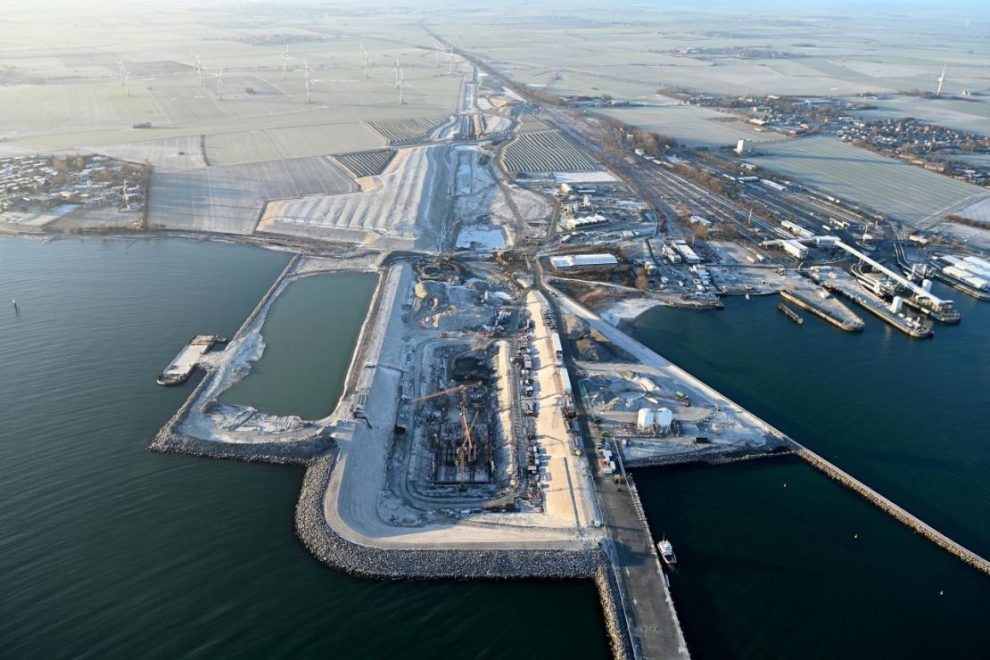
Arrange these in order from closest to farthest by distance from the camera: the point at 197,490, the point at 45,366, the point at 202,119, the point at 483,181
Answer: the point at 197,490 → the point at 45,366 → the point at 483,181 → the point at 202,119

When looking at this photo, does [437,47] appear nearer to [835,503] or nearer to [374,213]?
[374,213]

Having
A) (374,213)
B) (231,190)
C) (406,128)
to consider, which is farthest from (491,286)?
(406,128)

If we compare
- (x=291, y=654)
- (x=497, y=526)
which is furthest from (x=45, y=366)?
(x=497, y=526)

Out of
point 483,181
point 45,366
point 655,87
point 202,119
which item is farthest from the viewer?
point 655,87

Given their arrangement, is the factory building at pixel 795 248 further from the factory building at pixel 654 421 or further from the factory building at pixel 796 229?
the factory building at pixel 654 421

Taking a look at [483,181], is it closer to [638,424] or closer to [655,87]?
[638,424]

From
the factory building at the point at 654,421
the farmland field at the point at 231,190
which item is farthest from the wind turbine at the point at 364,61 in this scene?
the factory building at the point at 654,421
